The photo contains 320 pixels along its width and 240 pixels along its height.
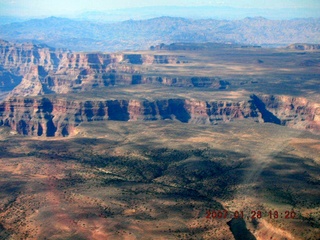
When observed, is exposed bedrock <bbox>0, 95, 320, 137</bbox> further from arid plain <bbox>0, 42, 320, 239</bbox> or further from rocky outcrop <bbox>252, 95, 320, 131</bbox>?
arid plain <bbox>0, 42, 320, 239</bbox>

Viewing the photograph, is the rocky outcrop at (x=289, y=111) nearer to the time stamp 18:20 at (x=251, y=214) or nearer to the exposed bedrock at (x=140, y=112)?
the exposed bedrock at (x=140, y=112)

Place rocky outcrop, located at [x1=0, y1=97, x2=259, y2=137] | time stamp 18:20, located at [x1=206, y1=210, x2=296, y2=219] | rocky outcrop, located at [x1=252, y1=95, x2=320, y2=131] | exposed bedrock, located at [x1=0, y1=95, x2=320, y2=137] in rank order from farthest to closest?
1. rocky outcrop, located at [x1=252, y1=95, x2=320, y2=131]
2. exposed bedrock, located at [x1=0, y1=95, x2=320, y2=137]
3. rocky outcrop, located at [x1=0, y1=97, x2=259, y2=137]
4. time stamp 18:20, located at [x1=206, y1=210, x2=296, y2=219]

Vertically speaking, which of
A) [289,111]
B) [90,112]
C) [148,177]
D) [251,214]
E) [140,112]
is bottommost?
[289,111]

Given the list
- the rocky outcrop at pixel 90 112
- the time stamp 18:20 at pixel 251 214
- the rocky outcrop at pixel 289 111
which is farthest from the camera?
the rocky outcrop at pixel 289 111

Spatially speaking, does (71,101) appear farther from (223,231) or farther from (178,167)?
(223,231)

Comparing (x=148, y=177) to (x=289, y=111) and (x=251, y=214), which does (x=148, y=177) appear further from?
(x=289, y=111)

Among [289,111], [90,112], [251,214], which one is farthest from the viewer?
[289,111]

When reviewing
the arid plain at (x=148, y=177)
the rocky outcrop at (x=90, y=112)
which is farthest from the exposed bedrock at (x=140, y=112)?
the arid plain at (x=148, y=177)

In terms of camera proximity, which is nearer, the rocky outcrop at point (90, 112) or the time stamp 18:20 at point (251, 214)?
the time stamp 18:20 at point (251, 214)

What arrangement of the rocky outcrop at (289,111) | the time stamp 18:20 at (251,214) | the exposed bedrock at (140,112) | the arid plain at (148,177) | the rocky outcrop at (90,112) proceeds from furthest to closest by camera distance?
the rocky outcrop at (289,111)
the exposed bedrock at (140,112)
the rocky outcrop at (90,112)
the time stamp 18:20 at (251,214)
the arid plain at (148,177)

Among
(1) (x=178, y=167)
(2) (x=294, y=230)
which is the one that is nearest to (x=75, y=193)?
(1) (x=178, y=167)

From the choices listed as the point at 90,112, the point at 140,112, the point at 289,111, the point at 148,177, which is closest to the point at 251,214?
the point at 148,177

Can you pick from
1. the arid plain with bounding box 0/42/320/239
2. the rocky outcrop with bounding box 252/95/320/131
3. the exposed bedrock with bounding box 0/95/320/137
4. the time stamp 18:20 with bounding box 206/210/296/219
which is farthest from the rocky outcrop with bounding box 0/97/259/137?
the time stamp 18:20 with bounding box 206/210/296/219
